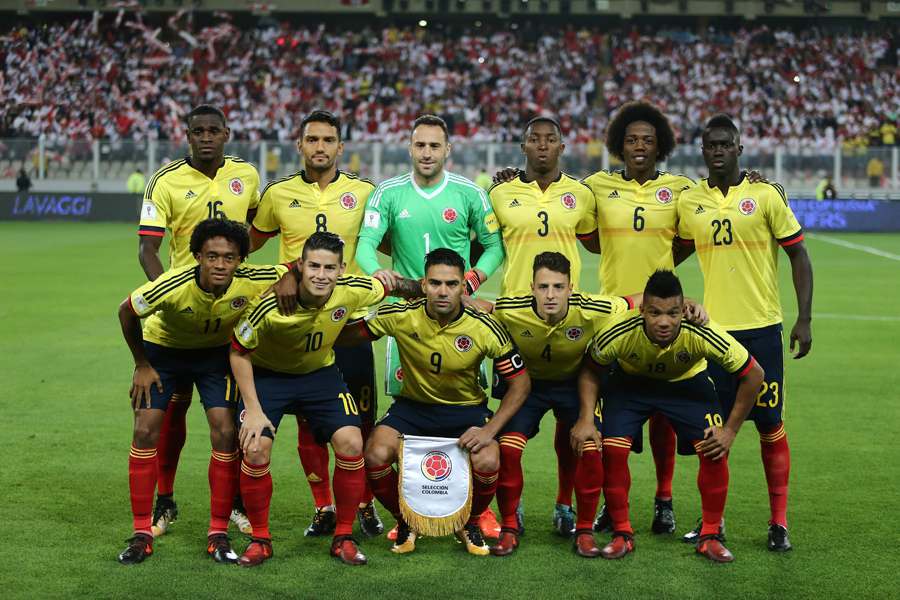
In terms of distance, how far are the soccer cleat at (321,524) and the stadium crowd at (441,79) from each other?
2833cm

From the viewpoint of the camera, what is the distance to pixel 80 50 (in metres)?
36.6

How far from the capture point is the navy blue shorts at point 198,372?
15.5 feet

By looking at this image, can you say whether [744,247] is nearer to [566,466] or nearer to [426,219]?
[566,466]

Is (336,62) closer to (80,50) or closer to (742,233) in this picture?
(80,50)

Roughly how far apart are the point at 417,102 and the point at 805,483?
3108cm

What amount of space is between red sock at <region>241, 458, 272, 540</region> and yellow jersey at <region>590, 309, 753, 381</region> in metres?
1.87

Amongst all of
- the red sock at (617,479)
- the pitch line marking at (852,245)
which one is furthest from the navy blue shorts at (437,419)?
the pitch line marking at (852,245)

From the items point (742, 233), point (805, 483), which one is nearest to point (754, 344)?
point (742, 233)

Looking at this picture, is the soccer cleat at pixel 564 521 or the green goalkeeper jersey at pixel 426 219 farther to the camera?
the green goalkeeper jersey at pixel 426 219

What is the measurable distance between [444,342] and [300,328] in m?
0.79

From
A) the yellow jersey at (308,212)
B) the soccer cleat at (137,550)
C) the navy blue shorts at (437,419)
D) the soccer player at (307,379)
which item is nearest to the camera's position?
the soccer cleat at (137,550)

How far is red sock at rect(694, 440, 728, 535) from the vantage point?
181 inches

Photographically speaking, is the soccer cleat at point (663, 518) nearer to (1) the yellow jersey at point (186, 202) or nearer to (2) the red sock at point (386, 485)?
(2) the red sock at point (386, 485)

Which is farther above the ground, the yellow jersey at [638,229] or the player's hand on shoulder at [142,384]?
the yellow jersey at [638,229]
